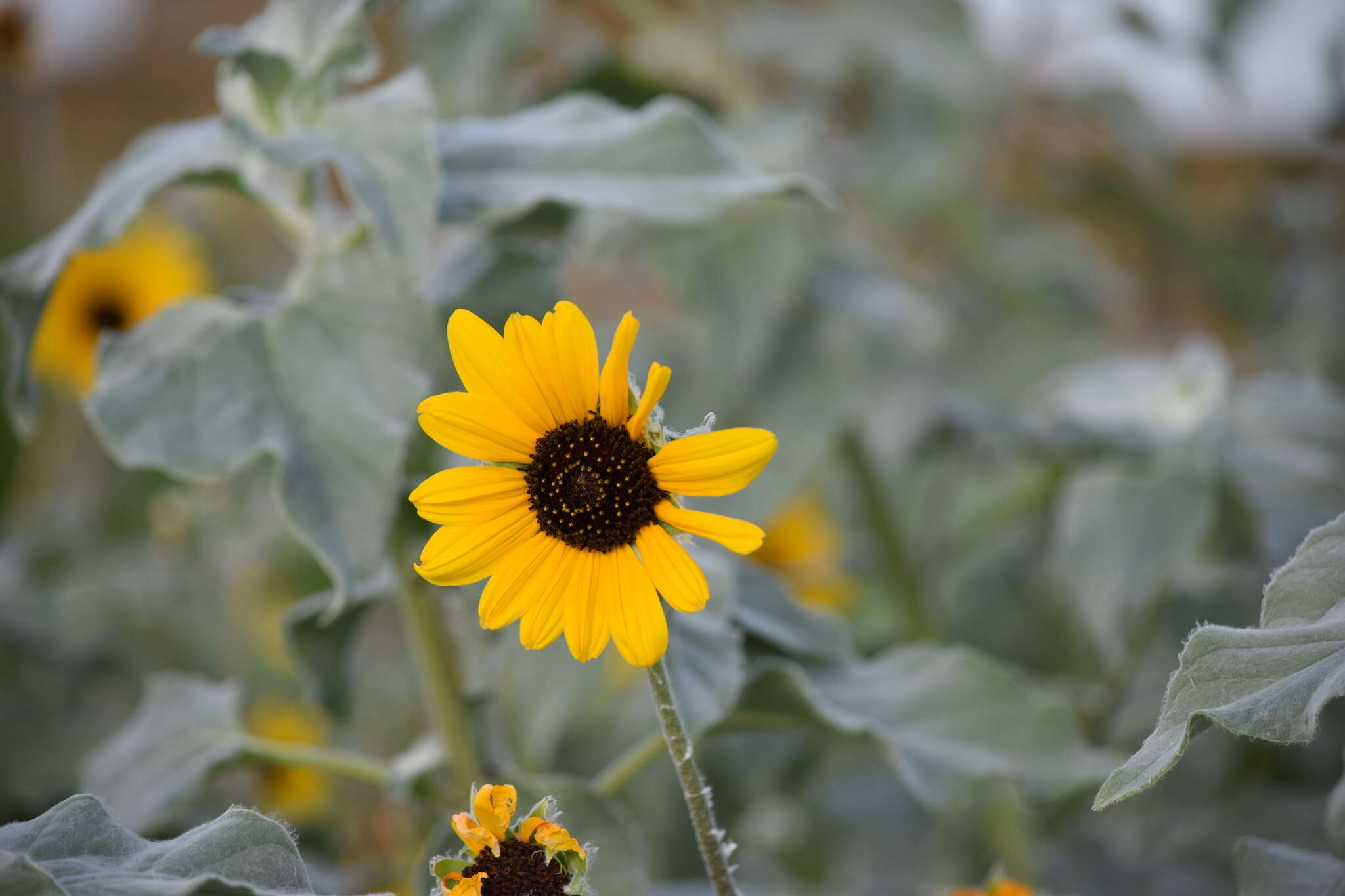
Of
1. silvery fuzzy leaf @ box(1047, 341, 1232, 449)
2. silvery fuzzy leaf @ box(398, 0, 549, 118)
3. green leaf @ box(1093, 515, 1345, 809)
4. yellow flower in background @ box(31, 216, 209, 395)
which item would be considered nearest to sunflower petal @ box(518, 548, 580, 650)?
green leaf @ box(1093, 515, 1345, 809)

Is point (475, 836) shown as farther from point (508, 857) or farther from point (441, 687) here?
point (441, 687)

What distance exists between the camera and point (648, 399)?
23 centimetres

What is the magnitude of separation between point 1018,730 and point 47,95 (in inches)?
52.4

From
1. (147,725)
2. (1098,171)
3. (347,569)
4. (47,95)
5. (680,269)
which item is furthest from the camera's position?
(47,95)

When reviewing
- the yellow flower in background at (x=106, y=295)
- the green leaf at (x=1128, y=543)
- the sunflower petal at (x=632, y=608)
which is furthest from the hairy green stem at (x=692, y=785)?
the yellow flower in background at (x=106, y=295)

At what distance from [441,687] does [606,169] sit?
193 mm

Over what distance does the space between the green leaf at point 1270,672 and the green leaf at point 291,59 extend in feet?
1.02

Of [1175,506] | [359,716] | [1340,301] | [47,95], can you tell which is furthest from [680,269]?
[47,95]

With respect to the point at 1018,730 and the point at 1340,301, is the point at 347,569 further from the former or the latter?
the point at 1340,301

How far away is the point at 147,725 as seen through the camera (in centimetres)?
44

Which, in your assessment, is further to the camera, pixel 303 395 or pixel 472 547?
pixel 303 395

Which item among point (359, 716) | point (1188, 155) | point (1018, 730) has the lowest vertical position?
point (1018, 730)

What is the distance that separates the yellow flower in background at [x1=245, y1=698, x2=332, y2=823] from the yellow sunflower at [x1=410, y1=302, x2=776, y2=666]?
0.51 metres

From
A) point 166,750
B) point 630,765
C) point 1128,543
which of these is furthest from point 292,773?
point 1128,543
